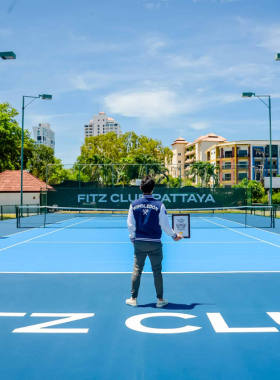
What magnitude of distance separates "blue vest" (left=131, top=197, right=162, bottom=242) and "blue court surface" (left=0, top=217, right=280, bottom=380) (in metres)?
1.04

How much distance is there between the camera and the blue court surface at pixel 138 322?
409 cm

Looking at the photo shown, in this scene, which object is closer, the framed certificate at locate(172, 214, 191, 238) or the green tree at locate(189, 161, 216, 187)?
the framed certificate at locate(172, 214, 191, 238)

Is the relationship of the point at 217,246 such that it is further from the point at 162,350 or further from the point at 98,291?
the point at 162,350

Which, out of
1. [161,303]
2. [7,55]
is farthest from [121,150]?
[161,303]

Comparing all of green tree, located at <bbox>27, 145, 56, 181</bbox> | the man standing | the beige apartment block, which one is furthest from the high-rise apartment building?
the man standing

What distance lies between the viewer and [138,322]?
17.9ft

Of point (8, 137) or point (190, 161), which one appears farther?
point (190, 161)

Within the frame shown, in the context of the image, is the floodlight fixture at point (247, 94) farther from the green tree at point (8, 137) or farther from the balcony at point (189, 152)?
the balcony at point (189, 152)

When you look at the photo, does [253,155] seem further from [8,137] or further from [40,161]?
[8,137]

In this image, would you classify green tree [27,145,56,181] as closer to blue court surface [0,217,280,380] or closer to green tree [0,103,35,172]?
green tree [0,103,35,172]

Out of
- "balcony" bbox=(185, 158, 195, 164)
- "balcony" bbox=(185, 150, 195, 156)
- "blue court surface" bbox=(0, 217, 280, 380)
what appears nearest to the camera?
"blue court surface" bbox=(0, 217, 280, 380)

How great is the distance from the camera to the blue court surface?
13.4 ft

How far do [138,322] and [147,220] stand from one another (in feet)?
4.41

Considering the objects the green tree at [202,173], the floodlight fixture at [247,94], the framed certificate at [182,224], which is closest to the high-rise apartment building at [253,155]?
the green tree at [202,173]
